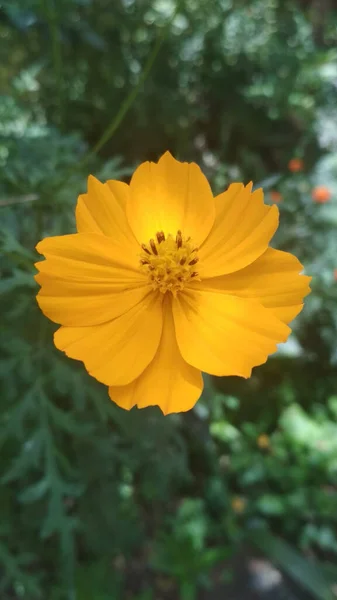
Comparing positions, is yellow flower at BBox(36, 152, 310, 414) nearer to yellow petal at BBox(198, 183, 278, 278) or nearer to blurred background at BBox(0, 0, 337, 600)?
yellow petal at BBox(198, 183, 278, 278)

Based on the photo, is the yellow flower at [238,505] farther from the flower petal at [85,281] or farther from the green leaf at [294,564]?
the flower petal at [85,281]

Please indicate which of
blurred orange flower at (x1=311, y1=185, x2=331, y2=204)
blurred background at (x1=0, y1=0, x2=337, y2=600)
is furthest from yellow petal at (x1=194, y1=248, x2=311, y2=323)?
blurred orange flower at (x1=311, y1=185, x2=331, y2=204)

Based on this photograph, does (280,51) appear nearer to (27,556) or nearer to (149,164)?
(149,164)

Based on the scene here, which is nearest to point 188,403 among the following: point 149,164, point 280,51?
point 149,164

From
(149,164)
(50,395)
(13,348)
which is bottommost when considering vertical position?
(50,395)

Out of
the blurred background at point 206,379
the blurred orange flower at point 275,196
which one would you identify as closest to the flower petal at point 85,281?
the blurred background at point 206,379

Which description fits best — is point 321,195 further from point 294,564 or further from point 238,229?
point 238,229

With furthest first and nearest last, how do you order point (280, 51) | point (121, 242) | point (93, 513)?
point (280, 51) → point (93, 513) → point (121, 242)
